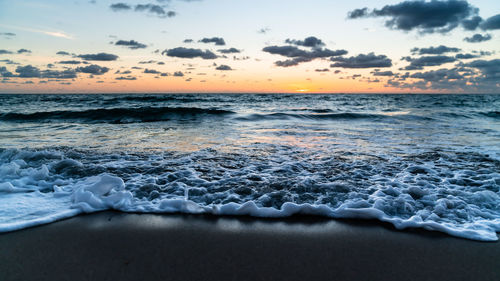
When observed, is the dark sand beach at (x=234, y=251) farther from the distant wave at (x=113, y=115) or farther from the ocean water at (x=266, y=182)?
the distant wave at (x=113, y=115)

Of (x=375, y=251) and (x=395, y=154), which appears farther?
(x=395, y=154)

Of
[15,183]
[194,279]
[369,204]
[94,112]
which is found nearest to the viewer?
[194,279]

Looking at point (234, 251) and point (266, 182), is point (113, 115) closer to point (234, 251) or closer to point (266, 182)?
point (266, 182)

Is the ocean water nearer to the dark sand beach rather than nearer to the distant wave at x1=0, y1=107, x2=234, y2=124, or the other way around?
the dark sand beach

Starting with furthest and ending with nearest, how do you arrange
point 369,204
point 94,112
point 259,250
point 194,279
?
point 94,112
point 369,204
point 259,250
point 194,279

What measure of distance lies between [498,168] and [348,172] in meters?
2.41

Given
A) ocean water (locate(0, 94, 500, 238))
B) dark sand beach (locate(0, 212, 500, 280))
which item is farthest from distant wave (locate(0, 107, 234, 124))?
dark sand beach (locate(0, 212, 500, 280))

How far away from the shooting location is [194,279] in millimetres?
1725

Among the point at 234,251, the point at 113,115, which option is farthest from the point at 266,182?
the point at 113,115

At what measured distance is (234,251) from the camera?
2.06 m

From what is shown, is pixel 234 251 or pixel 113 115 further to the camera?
pixel 113 115

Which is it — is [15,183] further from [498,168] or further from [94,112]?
[94,112]

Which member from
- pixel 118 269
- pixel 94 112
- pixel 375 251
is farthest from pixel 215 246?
pixel 94 112

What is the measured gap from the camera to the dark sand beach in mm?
1800
